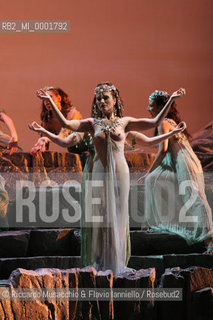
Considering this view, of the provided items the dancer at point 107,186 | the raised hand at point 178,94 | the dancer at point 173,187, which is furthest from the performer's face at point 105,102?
the dancer at point 173,187

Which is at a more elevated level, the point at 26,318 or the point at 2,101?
the point at 2,101

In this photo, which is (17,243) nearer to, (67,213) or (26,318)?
(67,213)

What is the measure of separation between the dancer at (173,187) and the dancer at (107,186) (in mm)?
1067

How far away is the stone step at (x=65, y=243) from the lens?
180 inches

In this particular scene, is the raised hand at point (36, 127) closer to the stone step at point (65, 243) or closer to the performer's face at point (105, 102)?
the performer's face at point (105, 102)

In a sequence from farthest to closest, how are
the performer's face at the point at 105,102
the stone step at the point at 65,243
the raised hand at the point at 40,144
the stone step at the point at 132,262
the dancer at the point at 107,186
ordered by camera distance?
the raised hand at the point at 40,144 < the stone step at the point at 65,243 < the stone step at the point at 132,262 < the performer's face at the point at 105,102 < the dancer at the point at 107,186

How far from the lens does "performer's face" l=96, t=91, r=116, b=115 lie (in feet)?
13.3

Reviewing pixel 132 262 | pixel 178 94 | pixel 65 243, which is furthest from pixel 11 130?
pixel 178 94

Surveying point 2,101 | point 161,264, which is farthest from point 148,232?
point 2,101

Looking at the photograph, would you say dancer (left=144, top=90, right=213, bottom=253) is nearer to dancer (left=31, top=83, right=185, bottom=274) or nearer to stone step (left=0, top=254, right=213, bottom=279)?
stone step (left=0, top=254, right=213, bottom=279)

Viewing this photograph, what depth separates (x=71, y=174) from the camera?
5.87 metres

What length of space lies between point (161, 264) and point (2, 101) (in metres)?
3.05

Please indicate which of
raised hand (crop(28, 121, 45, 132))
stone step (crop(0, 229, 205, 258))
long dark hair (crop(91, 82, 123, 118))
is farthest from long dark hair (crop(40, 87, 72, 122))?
raised hand (crop(28, 121, 45, 132))

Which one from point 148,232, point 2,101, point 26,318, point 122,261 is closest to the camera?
point 26,318
